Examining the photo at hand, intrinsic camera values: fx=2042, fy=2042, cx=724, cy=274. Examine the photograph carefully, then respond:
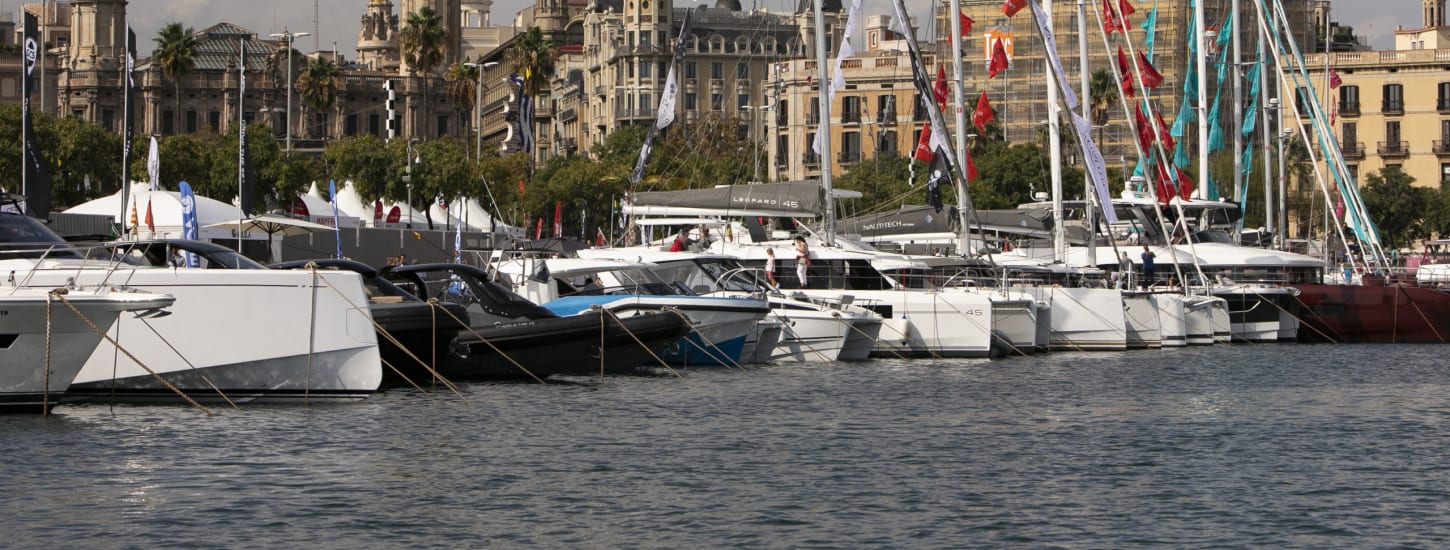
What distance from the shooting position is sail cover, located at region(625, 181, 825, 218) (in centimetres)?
4572

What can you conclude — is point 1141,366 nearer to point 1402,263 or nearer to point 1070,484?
point 1070,484

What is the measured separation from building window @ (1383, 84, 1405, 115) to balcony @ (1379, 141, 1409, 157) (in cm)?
181

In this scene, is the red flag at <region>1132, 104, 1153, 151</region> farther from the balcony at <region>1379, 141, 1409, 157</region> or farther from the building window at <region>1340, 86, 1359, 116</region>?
the balcony at <region>1379, 141, 1409, 157</region>

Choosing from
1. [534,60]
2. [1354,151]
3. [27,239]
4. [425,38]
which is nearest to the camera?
[27,239]

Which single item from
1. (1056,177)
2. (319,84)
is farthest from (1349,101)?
(1056,177)

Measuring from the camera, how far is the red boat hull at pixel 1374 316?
164 ft

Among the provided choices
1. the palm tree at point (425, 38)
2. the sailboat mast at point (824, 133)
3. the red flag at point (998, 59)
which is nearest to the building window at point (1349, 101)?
the palm tree at point (425, 38)

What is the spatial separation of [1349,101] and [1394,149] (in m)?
3.70

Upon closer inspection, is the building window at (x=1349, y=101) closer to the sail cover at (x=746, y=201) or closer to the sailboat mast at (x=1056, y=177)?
the sailboat mast at (x=1056, y=177)

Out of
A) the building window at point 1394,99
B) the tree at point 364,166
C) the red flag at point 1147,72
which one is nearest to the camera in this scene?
the red flag at point 1147,72

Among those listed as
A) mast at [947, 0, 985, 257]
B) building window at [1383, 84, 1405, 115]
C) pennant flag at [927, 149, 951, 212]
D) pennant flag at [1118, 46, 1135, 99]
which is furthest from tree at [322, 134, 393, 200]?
building window at [1383, 84, 1405, 115]

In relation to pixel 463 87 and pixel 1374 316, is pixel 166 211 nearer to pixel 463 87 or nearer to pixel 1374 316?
pixel 1374 316

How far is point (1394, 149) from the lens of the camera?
115688 mm

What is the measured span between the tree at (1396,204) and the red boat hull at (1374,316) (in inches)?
2135
